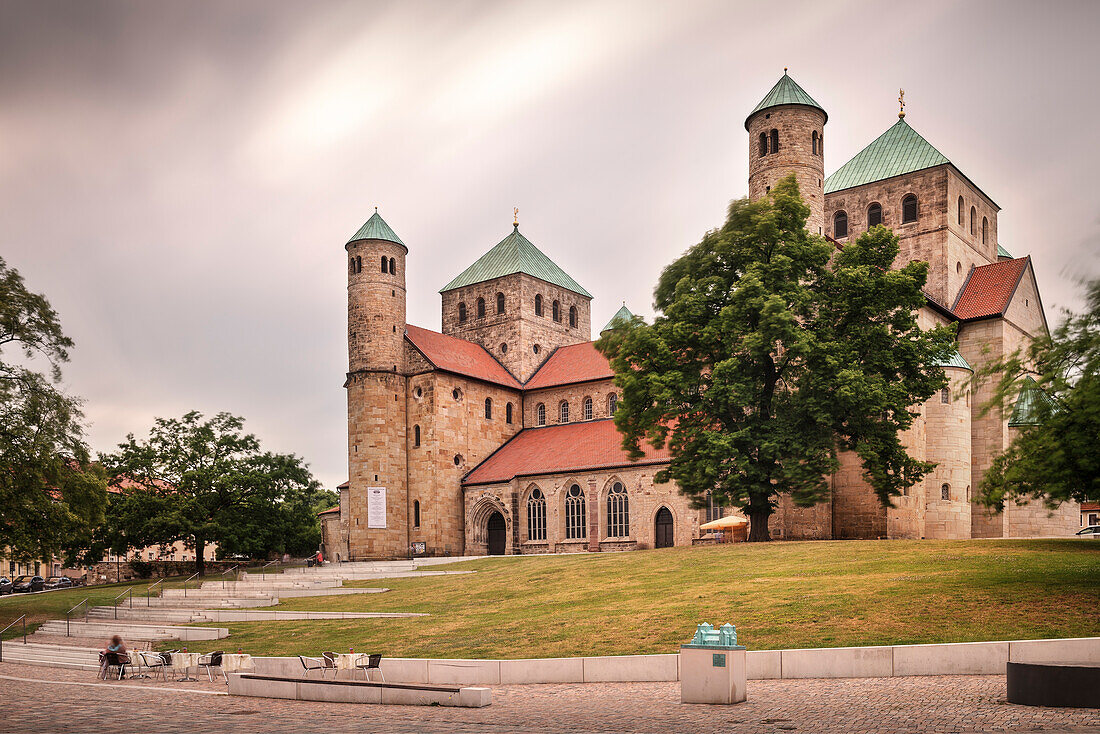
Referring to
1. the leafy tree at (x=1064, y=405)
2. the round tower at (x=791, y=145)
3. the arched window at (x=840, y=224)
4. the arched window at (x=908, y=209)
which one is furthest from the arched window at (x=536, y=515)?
the leafy tree at (x=1064, y=405)

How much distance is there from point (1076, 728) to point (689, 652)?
217 inches

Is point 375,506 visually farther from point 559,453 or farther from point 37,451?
point 37,451

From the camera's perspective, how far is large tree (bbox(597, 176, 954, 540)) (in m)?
35.4

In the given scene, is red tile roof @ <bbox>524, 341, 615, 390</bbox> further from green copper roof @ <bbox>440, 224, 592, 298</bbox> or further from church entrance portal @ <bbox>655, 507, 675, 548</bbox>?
church entrance portal @ <bbox>655, 507, 675, 548</bbox>

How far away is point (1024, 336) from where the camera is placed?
5181cm

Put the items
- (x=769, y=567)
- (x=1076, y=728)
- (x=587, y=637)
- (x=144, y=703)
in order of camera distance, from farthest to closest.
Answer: (x=769, y=567), (x=587, y=637), (x=144, y=703), (x=1076, y=728)

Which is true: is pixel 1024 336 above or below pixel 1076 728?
above

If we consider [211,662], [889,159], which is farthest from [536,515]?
[211,662]

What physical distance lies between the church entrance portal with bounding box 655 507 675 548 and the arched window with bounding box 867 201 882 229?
2212cm

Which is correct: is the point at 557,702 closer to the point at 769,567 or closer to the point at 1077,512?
the point at 769,567

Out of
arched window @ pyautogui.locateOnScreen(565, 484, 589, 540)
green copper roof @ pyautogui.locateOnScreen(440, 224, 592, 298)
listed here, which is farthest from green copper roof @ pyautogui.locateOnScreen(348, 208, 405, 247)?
arched window @ pyautogui.locateOnScreen(565, 484, 589, 540)

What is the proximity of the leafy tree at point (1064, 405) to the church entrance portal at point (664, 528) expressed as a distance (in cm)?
2755

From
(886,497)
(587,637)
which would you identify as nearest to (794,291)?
(886,497)

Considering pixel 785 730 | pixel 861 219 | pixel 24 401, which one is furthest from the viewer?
pixel 861 219
